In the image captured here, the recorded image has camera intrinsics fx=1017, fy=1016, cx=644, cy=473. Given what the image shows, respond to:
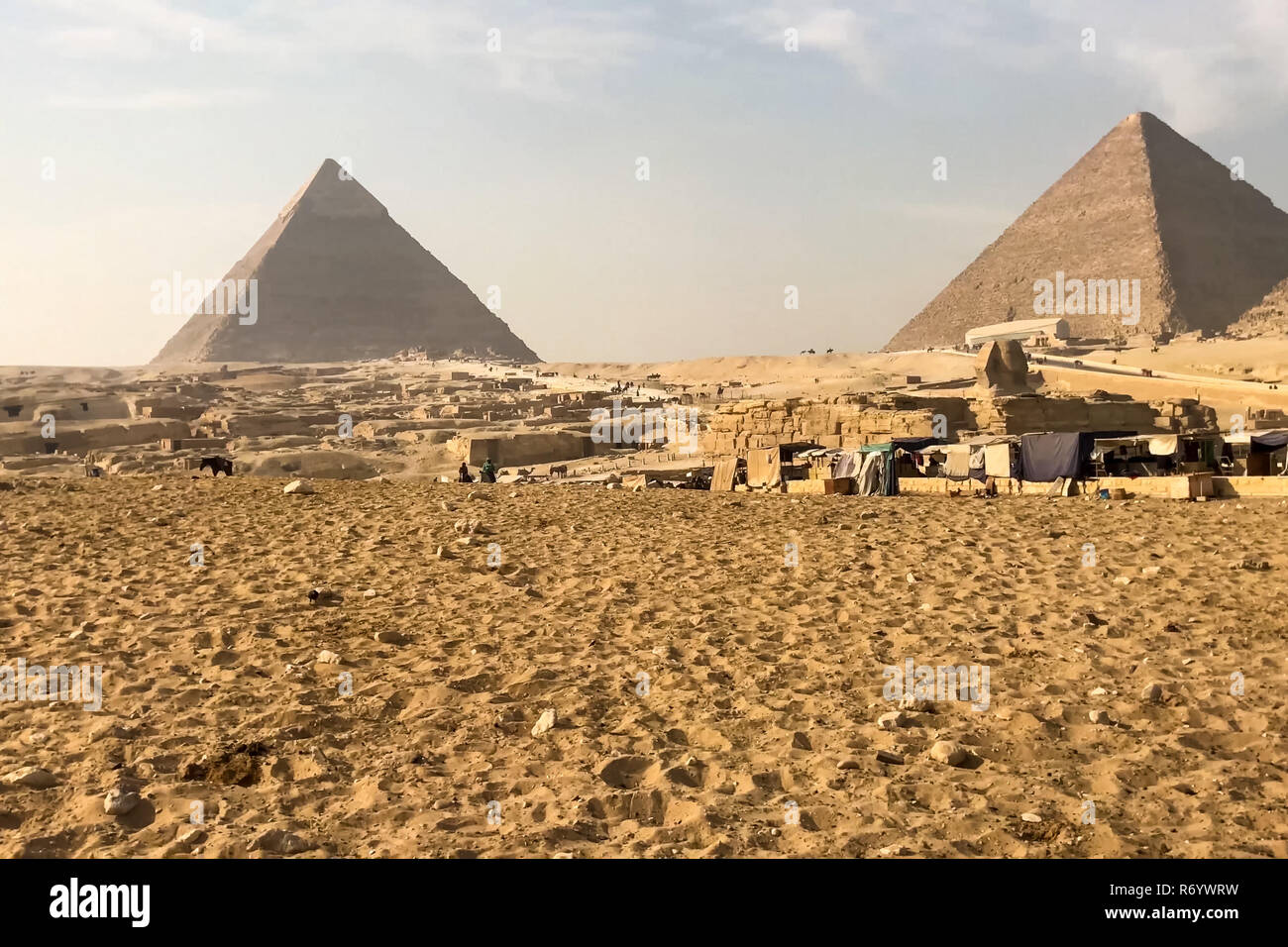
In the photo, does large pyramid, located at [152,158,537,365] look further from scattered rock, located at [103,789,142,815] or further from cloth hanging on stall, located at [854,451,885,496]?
scattered rock, located at [103,789,142,815]

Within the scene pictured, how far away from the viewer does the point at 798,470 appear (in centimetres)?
Result: 1778

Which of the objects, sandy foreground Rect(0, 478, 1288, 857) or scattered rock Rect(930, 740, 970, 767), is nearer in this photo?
sandy foreground Rect(0, 478, 1288, 857)

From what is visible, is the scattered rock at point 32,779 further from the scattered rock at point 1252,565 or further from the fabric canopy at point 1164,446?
the fabric canopy at point 1164,446

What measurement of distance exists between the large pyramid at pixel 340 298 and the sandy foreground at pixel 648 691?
143 metres

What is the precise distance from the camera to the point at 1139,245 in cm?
10650

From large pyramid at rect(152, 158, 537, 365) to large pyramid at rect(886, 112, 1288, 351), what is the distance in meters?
70.7

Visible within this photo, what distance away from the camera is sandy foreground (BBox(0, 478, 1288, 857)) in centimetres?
353

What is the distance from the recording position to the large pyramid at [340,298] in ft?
504

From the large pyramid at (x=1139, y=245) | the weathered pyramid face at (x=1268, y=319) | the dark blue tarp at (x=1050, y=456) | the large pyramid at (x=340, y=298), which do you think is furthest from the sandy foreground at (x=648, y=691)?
the large pyramid at (x=340, y=298)

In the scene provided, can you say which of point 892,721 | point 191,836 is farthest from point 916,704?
point 191,836

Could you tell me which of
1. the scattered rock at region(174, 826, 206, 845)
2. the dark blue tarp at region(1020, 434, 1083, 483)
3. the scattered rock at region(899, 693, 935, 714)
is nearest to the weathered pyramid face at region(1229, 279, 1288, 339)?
the dark blue tarp at region(1020, 434, 1083, 483)

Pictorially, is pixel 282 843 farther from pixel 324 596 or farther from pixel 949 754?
pixel 324 596

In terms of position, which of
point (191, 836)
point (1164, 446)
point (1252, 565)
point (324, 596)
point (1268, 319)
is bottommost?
point (191, 836)

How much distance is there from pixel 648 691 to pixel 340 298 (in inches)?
6666
